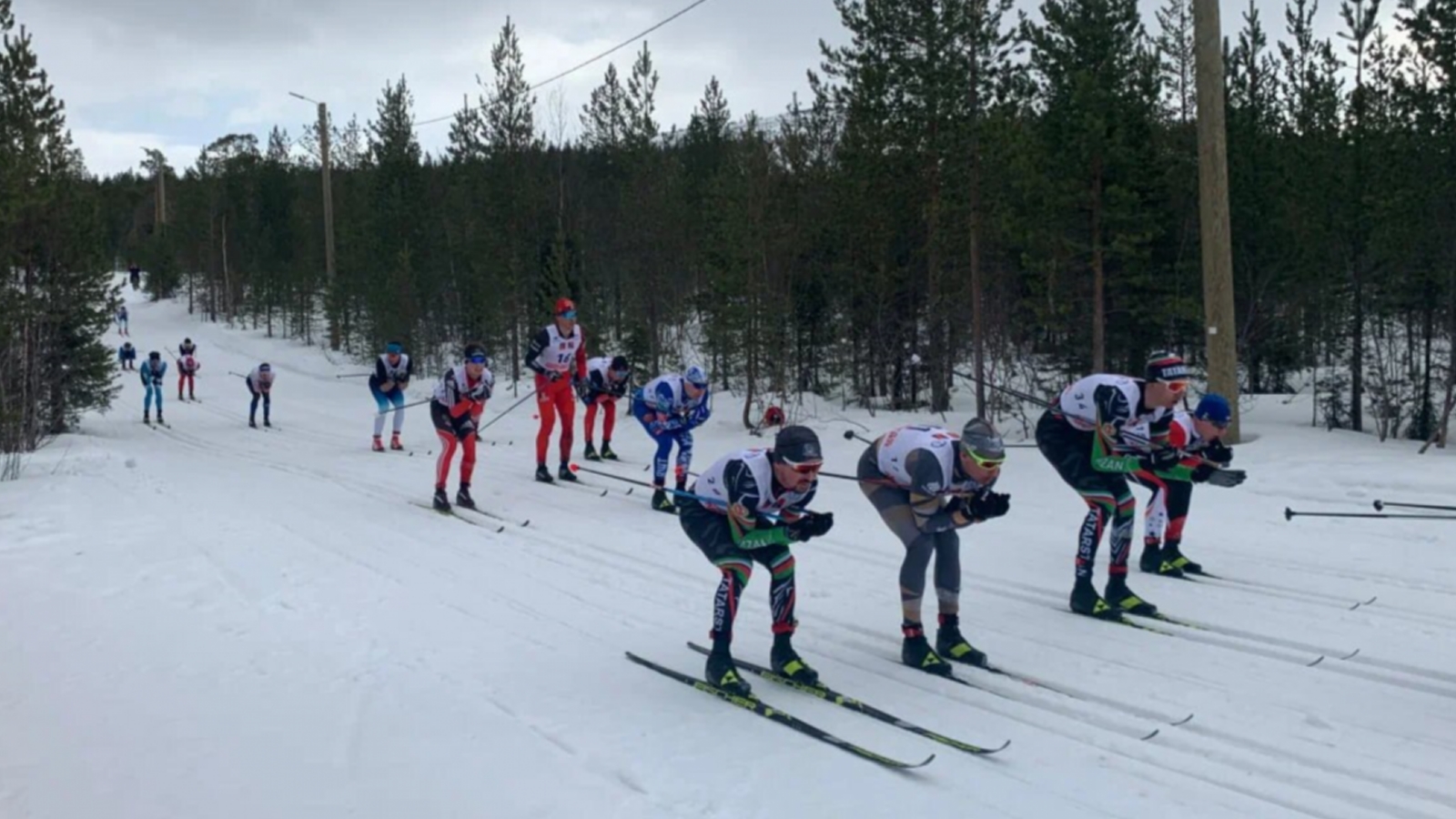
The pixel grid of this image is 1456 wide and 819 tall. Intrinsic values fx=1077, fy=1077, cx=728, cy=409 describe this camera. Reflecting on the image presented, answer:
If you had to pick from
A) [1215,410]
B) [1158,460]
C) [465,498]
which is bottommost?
[465,498]

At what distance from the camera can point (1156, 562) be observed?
30.2 ft

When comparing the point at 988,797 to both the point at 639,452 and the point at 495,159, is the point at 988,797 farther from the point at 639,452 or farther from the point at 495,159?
the point at 495,159

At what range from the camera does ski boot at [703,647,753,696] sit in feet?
20.7

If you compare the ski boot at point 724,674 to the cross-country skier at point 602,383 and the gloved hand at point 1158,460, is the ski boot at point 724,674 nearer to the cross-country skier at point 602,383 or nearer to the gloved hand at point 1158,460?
the gloved hand at point 1158,460

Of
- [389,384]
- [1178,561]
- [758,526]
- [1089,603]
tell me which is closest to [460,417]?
[389,384]

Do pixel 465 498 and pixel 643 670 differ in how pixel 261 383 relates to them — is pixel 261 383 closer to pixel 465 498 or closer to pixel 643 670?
pixel 465 498

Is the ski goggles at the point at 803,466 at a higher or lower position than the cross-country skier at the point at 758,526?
higher

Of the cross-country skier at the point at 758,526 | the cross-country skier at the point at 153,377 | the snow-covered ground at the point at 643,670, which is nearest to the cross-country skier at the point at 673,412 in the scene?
the snow-covered ground at the point at 643,670

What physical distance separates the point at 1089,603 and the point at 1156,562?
1.57m

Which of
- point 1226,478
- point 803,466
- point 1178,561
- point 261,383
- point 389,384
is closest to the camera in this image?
point 803,466

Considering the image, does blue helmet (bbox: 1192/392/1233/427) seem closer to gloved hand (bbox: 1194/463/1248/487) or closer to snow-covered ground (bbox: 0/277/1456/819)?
gloved hand (bbox: 1194/463/1248/487)

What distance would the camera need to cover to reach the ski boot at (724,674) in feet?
20.7

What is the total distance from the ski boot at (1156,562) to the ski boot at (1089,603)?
1.31 m

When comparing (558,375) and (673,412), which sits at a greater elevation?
(558,375)
